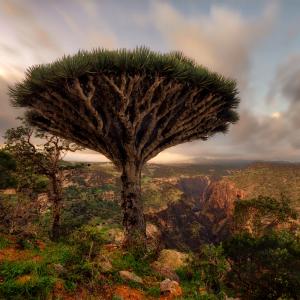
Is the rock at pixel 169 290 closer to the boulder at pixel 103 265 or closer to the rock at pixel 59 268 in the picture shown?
the boulder at pixel 103 265

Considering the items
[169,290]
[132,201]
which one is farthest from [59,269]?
[132,201]

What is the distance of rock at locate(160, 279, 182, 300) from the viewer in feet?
25.6

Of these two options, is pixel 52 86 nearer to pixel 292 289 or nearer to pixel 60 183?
pixel 60 183

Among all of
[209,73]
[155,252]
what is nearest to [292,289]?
[155,252]

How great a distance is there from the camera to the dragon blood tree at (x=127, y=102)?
11.4 meters

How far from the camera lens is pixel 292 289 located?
43.5ft

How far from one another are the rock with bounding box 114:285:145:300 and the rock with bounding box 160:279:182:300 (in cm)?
56

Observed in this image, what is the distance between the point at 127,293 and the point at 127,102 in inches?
255

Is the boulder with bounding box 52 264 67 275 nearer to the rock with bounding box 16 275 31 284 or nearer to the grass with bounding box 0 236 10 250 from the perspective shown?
the rock with bounding box 16 275 31 284

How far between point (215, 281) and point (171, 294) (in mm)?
2095

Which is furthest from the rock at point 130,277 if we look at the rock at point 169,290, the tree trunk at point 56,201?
the tree trunk at point 56,201

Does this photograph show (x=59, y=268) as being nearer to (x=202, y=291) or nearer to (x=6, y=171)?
(x=202, y=291)

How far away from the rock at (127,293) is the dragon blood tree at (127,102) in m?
3.03

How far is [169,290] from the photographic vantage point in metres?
7.89
